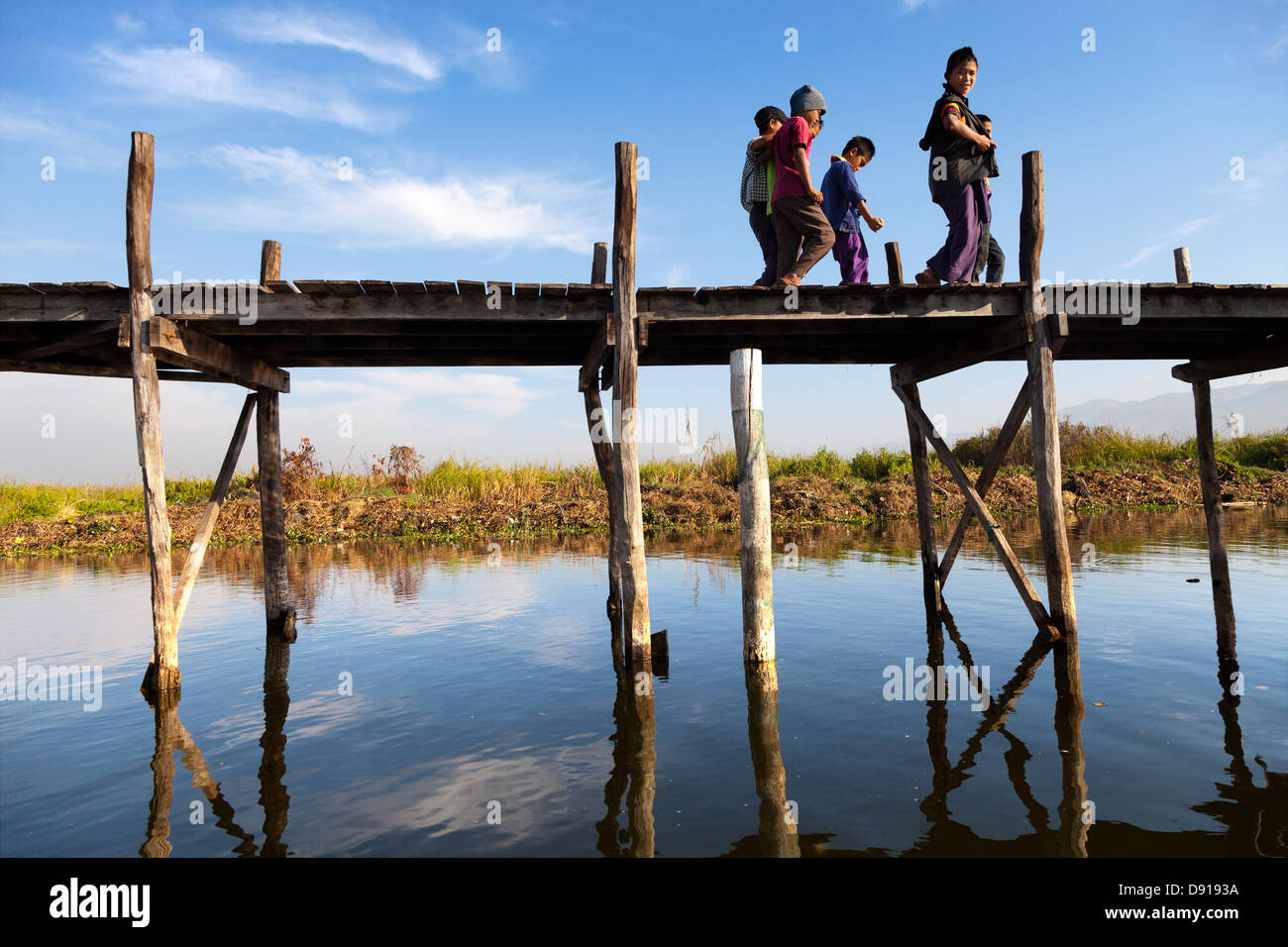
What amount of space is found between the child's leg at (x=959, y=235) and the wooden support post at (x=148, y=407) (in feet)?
24.8

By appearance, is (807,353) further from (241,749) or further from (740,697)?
(241,749)

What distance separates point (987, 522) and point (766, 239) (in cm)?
374

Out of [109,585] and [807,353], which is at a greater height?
[807,353]

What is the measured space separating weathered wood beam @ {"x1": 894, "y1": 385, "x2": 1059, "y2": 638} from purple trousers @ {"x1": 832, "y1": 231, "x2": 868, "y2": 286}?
2.02 meters

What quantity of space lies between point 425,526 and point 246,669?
1342 cm

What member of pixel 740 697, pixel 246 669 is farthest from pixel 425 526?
pixel 740 697

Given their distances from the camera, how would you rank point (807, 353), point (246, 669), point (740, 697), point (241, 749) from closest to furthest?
point (241, 749) < point (740, 697) < point (246, 669) < point (807, 353)

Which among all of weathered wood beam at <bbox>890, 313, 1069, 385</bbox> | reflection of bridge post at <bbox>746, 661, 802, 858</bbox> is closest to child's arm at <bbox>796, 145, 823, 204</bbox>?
weathered wood beam at <bbox>890, 313, 1069, 385</bbox>

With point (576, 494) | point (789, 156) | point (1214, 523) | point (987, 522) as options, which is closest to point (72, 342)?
point (789, 156)

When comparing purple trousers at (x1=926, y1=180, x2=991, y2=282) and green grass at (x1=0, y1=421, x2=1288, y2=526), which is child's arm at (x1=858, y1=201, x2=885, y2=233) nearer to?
purple trousers at (x1=926, y1=180, x2=991, y2=282)

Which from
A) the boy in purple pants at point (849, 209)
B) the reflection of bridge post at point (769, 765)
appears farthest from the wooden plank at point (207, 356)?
the boy in purple pants at point (849, 209)

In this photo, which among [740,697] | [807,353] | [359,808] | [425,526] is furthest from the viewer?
[425,526]

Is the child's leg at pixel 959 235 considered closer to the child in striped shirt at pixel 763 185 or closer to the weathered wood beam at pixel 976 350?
the weathered wood beam at pixel 976 350
